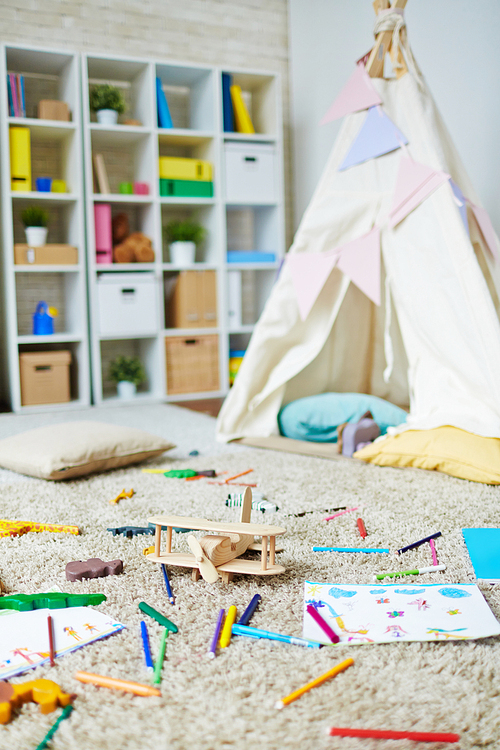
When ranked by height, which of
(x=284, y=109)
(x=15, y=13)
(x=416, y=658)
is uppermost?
(x=15, y=13)

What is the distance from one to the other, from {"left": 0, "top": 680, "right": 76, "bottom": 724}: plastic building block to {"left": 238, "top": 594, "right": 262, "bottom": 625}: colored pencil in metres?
0.28

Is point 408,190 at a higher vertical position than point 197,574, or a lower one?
higher

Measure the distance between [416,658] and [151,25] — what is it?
3726mm

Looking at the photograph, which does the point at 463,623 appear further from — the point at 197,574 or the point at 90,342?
the point at 90,342

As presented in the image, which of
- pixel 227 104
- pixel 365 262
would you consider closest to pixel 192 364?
pixel 227 104

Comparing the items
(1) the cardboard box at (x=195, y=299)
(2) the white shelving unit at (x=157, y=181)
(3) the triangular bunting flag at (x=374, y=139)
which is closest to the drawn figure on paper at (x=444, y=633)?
(3) the triangular bunting flag at (x=374, y=139)

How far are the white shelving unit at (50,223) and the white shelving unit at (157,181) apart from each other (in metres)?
0.06

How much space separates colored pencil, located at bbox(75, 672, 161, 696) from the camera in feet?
2.64

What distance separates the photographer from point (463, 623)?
954mm

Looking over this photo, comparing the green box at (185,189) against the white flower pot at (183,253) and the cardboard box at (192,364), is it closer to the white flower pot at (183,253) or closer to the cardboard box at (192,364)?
the white flower pot at (183,253)

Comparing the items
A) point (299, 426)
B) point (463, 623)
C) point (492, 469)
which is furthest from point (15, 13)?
point (463, 623)

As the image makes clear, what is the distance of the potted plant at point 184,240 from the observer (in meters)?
3.52

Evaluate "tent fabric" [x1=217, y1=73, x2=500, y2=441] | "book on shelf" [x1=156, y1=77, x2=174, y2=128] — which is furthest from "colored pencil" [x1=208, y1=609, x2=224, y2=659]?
"book on shelf" [x1=156, y1=77, x2=174, y2=128]

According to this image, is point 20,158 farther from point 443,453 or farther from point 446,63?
point 443,453
